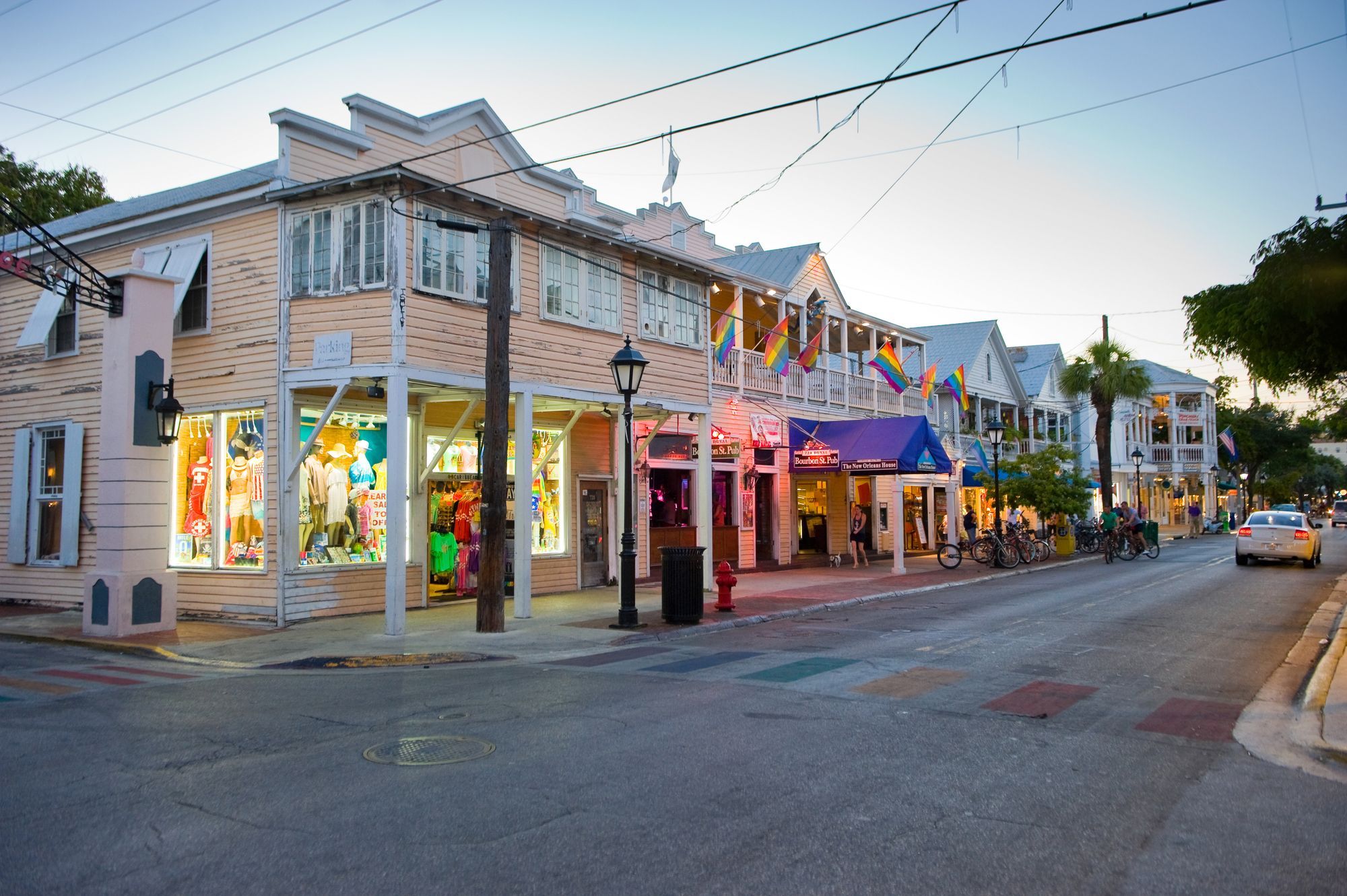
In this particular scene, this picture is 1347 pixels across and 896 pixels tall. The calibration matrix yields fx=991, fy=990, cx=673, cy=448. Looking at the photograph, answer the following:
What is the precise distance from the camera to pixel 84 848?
486 centimetres

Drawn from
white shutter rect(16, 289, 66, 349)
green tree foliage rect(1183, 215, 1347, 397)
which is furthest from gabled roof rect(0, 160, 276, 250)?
green tree foliage rect(1183, 215, 1347, 397)

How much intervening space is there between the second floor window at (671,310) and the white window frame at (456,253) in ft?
12.6

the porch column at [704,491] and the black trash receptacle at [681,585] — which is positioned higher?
the porch column at [704,491]

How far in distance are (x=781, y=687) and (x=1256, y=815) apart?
4.40 m

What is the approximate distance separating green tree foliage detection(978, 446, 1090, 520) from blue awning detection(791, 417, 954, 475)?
6.22m

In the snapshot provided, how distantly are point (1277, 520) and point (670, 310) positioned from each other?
18.0 m

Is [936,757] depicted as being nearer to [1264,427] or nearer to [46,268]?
[46,268]

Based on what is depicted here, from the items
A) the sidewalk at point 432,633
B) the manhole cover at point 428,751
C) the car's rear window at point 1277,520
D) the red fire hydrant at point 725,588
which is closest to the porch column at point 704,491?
the sidewalk at point 432,633

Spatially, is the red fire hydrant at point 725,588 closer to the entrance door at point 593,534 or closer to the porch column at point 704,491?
the porch column at point 704,491

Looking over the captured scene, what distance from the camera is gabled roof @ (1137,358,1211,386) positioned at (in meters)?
63.9

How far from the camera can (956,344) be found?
42250 millimetres

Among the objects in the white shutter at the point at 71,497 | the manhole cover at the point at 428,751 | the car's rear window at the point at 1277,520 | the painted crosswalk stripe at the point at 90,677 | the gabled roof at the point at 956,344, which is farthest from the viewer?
the gabled roof at the point at 956,344

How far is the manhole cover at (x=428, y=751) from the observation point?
258 inches

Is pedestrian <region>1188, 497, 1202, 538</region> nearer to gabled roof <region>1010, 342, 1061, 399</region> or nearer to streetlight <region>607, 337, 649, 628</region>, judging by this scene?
gabled roof <region>1010, 342, 1061, 399</region>
